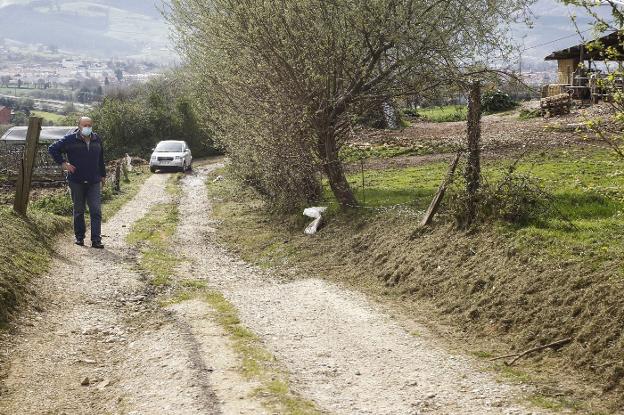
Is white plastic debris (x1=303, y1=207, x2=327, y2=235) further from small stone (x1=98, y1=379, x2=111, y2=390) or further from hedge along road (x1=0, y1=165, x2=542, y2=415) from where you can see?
small stone (x1=98, y1=379, x2=111, y2=390)

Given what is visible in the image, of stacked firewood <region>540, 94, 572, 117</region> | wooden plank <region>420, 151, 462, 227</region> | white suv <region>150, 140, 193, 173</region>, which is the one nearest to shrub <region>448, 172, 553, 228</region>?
wooden plank <region>420, 151, 462, 227</region>

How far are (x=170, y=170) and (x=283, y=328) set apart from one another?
2926 cm

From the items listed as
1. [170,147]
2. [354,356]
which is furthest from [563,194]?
[170,147]

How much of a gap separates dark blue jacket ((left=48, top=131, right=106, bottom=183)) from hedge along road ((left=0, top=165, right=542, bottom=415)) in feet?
6.15

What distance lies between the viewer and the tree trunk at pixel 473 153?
11.6 metres

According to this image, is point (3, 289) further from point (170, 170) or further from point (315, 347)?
point (170, 170)

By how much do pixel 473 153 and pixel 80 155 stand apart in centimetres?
738

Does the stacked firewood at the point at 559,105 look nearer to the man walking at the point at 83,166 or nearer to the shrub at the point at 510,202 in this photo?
the shrub at the point at 510,202

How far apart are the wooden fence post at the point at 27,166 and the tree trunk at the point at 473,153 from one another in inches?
323

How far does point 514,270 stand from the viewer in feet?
31.3

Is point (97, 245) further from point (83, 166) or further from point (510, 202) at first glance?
point (510, 202)

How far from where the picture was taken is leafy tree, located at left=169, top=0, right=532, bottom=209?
14.9 m

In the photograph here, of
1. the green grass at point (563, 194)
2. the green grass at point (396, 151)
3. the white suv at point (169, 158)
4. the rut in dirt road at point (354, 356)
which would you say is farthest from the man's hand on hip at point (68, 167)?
the white suv at point (169, 158)

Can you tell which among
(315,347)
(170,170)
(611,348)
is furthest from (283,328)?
(170,170)
